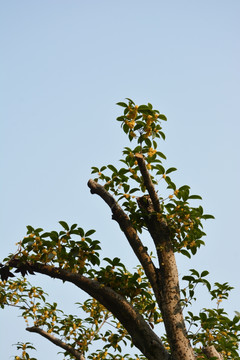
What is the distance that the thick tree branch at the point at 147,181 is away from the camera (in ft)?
11.3

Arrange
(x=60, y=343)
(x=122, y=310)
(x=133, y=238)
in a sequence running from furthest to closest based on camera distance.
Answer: (x=60, y=343) → (x=133, y=238) → (x=122, y=310)

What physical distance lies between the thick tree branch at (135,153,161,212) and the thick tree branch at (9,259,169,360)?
0.89m

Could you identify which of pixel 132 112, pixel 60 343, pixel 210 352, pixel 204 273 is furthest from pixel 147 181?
pixel 60 343

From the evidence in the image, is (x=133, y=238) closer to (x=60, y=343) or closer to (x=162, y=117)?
(x=162, y=117)

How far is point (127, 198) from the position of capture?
3.85 metres

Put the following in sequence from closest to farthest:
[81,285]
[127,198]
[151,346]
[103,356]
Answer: [151,346]
[81,285]
[127,198]
[103,356]

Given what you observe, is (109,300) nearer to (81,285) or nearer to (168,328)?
(81,285)

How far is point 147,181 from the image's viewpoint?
3.50 meters

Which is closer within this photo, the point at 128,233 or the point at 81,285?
the point at 81,285

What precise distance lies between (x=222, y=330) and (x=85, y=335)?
2.11 m

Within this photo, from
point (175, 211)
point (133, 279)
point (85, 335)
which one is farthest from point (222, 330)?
point (85, 335)

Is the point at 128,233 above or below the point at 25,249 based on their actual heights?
above

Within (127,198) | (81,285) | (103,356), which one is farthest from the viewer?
(103,356)

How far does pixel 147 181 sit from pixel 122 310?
3.82 ft
